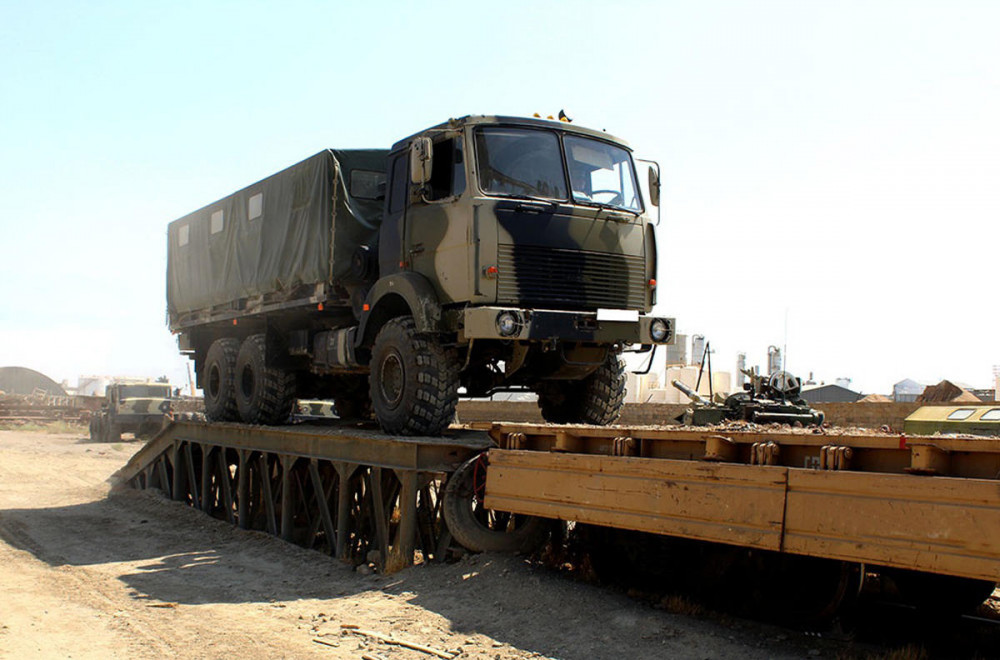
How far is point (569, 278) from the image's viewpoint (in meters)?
8.48

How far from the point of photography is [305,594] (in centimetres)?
829

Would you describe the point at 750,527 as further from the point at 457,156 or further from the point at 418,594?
the point at 457,156

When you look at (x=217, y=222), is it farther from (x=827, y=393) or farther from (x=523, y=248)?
(x=827, y=393)

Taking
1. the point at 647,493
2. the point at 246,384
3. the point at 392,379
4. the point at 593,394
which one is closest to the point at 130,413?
the point at 246,384

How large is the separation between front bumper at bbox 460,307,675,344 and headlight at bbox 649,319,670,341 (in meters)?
0.07

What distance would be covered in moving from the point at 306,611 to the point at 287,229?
498 cm

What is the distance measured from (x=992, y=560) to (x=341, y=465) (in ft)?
21.7

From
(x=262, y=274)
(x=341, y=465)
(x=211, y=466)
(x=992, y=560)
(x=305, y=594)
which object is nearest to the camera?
(x=992, y=560)

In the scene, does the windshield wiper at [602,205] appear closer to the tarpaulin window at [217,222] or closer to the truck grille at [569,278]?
the truck grille at [569,278]

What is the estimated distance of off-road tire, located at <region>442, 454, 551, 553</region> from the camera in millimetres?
8180

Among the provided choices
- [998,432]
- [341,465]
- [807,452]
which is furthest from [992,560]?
[998,432]

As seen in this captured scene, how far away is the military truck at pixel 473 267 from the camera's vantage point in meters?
8.30

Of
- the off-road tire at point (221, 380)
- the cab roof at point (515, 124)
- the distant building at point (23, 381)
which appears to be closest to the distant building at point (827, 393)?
the off-road tire at point (221, 380)

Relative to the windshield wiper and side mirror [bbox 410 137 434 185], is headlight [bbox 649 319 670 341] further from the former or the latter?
side mirror [bbox 410 137 434 185]
